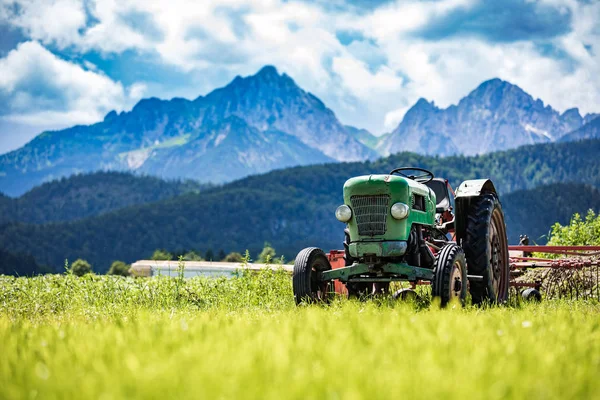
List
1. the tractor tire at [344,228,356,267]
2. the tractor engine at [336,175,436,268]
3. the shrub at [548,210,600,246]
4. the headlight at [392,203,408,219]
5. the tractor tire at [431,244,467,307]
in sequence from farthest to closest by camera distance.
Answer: the shrub at [548,210,600,246] < the tractor tire at [344,228,356,267] < the tractor engine at [336,175,436,268] < the headlight at [392,203,408,219] < the tractor tire at [431,244,467,307]

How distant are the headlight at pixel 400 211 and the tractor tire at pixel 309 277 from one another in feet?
4.01

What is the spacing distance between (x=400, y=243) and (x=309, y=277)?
122cm

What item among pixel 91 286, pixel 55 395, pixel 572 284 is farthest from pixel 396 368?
pixel 572 284

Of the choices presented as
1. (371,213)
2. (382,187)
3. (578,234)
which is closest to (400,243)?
(371,213)

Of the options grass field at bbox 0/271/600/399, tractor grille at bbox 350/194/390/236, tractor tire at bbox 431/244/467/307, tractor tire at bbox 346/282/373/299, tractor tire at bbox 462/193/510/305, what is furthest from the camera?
tractor tire at bbox 346/282/373/299

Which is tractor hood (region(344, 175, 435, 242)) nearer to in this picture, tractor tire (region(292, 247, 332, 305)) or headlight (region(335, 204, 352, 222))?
→ headlight (region(335, 204, 352, 222))

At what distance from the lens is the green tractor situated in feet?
25.3

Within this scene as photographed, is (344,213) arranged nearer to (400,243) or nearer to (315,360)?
(400,243)

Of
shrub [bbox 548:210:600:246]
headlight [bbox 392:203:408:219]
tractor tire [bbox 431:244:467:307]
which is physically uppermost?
headlight [bbox 392:203:408:219]

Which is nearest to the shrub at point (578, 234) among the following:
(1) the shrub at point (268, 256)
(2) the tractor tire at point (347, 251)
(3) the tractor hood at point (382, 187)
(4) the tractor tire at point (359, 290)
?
(1) the shrub at point (268, 256)

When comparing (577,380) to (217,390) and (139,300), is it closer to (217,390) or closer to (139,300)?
(217,390)

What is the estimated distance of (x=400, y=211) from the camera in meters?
7.71

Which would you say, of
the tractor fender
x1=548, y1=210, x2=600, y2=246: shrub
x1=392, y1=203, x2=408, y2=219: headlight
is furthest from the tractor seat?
x1=548, y1=210, x2=600, y2=246: shrub

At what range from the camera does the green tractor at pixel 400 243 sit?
7719 mm
